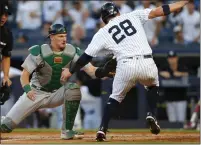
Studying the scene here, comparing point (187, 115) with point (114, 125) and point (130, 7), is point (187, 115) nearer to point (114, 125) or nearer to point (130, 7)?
point (114, 125)

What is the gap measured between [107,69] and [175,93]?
5.84m

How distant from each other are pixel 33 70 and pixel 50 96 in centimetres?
47

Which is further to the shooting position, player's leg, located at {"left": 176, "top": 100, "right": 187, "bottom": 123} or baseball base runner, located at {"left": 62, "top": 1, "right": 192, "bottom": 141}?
player's leg, located at {"left": 176, "top": 100, "right": 187, "bottom": 123}

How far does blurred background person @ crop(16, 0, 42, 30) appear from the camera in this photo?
1619 centimetres

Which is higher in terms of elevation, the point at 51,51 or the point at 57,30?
the point at 57,30

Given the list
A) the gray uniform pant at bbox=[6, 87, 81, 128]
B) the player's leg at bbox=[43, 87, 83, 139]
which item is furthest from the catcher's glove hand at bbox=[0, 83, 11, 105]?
the player's leg at bbox=[43, 87, 83, 139]

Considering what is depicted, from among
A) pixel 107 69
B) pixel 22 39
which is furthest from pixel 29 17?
pixel 107 69

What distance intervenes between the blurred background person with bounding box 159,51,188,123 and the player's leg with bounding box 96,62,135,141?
563 centimetres

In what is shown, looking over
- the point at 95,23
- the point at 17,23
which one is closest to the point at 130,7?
the point at 95,23

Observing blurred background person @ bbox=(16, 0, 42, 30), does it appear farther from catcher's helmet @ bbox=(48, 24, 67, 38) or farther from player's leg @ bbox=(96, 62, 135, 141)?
player's leg @ bbox=(96, 62, 135, 141)

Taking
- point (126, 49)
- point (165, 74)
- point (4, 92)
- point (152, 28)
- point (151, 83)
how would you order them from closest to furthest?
point (126, 49) < point (151, 83) < point (4, 92) < point (165, 74) < point (152, 28)

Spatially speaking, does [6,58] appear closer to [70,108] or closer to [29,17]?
[70,108]

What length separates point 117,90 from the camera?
8.84 m

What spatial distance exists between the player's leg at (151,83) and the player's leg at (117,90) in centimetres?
15
